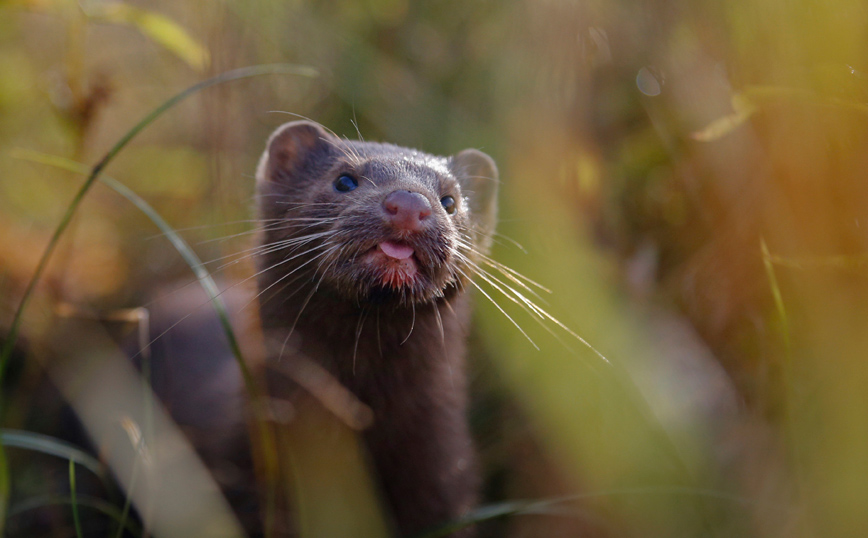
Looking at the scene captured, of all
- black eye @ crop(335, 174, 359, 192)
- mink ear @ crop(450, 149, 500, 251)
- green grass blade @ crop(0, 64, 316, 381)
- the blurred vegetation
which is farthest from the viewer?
mink ear @ crop(450, 149, 500, 251)

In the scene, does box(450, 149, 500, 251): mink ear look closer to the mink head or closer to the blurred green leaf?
the mink head

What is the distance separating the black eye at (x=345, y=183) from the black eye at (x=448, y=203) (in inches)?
13.6

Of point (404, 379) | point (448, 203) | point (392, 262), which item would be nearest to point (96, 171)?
point (392, 262)

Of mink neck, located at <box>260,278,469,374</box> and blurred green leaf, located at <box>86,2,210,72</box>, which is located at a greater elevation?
blurred green leaf, located at <box>86,2,210,72</box>

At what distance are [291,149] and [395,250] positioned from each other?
111cm

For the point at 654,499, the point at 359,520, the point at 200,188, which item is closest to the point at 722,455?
the point at 654,499

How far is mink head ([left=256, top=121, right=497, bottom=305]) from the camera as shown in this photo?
210 centimetres

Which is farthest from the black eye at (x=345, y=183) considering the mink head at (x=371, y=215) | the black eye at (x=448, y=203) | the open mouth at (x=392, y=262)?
the open mouth at (x=392, y=262)

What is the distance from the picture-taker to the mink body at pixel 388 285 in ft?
6.99

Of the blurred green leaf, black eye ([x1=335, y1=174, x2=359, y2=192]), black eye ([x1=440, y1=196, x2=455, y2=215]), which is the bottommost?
black eye ([x1=440, y1=196, x2=455, y2=215])

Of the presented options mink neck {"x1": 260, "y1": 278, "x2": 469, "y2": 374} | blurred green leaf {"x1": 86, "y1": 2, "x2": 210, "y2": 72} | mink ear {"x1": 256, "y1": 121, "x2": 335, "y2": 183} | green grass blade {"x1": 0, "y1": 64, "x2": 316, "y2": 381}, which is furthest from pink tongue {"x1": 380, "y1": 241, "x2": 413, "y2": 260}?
blurred green leaf {"x1": 86, "y1": 2, "x2": 210, "y2": 72}

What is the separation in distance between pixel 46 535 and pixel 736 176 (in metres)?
3.36

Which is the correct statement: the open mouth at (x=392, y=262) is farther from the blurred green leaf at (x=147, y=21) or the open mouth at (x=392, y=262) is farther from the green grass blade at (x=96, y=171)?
the blurred green leaf at (x=147, y=21)

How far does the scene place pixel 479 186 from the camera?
3002 millimetres
